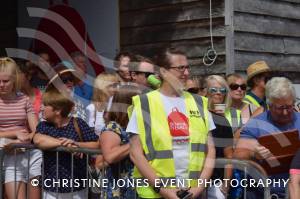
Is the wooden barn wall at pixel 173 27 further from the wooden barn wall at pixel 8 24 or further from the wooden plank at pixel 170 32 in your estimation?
the wooden barn wall at pixel 8 24

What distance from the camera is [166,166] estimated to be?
4.64 meters

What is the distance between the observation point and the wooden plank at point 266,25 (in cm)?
834

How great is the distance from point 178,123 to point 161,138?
0.19m

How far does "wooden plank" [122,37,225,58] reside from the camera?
8.31 metres

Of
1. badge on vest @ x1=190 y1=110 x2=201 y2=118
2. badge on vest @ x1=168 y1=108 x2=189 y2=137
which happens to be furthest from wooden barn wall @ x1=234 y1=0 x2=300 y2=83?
badge on vest @ x1=168 y1=108 x2=189 y2=137

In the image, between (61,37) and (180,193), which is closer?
(180,193)

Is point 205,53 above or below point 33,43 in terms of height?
below

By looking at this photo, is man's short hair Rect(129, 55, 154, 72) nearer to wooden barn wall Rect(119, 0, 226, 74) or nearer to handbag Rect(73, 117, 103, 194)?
handbag Rect(73, 117, 103, 194)

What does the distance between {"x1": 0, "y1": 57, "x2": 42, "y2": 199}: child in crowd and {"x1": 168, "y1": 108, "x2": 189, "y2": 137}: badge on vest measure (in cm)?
148

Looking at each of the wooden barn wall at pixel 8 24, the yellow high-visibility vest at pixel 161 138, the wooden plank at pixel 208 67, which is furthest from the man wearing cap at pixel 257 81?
the wooden barn wall at pixel 8 24

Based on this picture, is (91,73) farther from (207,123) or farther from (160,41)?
(207,123)

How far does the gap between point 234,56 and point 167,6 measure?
1.26 metres

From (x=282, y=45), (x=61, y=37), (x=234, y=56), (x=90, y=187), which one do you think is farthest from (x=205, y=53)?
(x=90, y=187)

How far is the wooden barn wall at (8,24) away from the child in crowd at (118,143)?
20.8 ft
